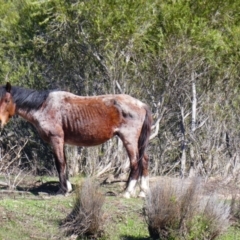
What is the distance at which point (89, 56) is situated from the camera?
646 inches

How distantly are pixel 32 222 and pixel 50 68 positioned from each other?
7.46 metres

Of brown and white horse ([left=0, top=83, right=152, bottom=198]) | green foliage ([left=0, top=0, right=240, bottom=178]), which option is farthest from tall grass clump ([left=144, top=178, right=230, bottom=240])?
green foliage ([left=0, top=0, right=240, bottom=178])

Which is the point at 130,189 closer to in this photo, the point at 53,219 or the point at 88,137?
the point at 88,137

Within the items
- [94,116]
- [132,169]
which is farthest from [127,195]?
[94,116]

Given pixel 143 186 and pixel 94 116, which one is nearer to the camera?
pixel 143 186

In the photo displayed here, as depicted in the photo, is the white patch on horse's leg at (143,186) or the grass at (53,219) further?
the white patch on horse's leg at (143,186)

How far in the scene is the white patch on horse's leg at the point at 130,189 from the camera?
12250mm

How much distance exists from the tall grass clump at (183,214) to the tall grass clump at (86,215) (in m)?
0.73

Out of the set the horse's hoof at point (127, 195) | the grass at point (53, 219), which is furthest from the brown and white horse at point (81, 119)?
the grass at point (53, 219)

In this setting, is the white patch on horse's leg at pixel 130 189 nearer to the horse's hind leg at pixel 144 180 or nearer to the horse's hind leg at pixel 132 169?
the horse's hind leg at pixel 132 169

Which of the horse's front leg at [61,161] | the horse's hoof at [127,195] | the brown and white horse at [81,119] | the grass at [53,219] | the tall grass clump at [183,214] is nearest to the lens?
the tall grass clump at [183,214]

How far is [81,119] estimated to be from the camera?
41.4ft

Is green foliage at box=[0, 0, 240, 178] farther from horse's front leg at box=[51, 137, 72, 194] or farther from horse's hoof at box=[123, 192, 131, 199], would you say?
horse's hoof at box=[123, 192, 131, 199]

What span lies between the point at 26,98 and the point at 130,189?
2.36 metres
